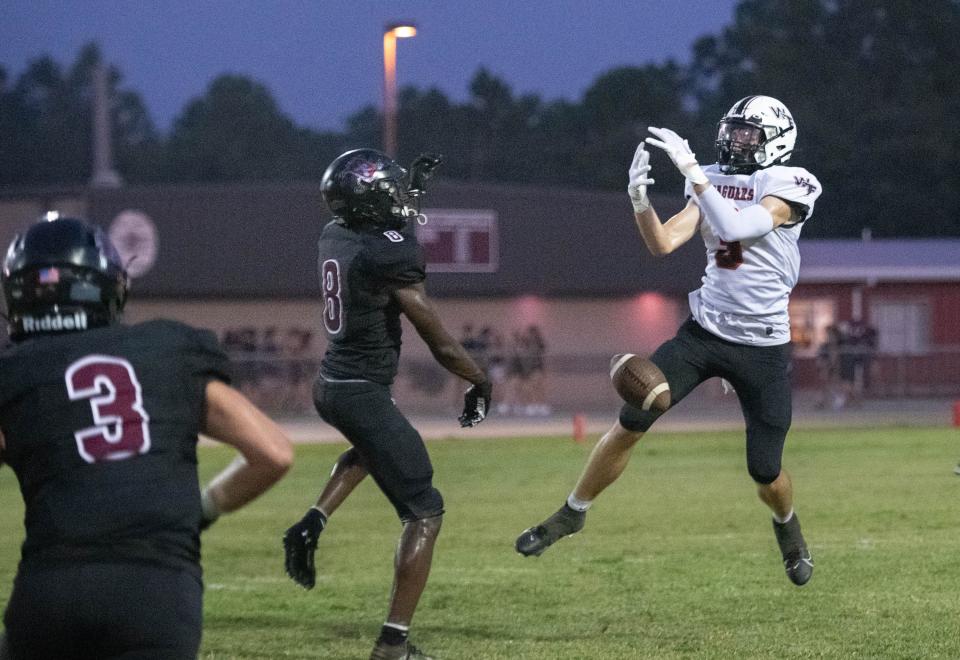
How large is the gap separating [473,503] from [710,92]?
69.1 meters

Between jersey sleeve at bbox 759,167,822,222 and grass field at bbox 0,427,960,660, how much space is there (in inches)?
77.3

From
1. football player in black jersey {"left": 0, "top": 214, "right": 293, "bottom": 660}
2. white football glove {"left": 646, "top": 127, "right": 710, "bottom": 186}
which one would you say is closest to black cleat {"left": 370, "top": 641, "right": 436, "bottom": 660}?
white football glove {"left": 646, "top": 127, "right": 710, "bottom": 186}

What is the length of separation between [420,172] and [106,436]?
3.50 m

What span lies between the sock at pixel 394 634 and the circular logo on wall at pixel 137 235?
78.8 ft

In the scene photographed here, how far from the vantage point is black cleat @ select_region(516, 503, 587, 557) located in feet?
24.0

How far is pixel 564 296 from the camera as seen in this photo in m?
32.2

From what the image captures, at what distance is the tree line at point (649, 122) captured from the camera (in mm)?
56531

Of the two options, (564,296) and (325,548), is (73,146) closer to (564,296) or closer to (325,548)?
(564,296)

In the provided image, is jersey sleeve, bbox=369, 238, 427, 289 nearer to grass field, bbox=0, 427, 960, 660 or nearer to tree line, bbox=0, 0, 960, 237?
grass field, bbox=0, 427, 960, 660

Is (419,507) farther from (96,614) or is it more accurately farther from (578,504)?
(96,614)

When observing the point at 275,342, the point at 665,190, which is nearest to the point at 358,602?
the point at 275,342

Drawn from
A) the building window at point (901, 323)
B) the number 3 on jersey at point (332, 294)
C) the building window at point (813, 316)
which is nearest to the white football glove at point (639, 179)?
the number 3 on jersey at point (332, 294)

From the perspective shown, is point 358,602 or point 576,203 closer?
point 358,602

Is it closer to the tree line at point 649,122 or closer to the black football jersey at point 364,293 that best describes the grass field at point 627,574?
the black football jersey at point 364,293
